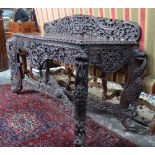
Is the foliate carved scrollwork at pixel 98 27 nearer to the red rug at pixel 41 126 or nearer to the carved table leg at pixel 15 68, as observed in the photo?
the carved table leg at pixel 15 68

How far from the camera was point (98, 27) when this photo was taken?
1.84 metres

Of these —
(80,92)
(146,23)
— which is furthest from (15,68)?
(146,23)

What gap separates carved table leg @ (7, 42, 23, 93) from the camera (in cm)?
226

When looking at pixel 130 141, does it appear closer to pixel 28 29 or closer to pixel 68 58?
pixel 68 58

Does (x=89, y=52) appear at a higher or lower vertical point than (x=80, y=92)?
higher

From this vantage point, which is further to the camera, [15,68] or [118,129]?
[15,68]

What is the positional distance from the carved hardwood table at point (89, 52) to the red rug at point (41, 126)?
14 centimetres

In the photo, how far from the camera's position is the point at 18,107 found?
204 centimetres

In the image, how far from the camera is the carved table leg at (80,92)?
1.37m

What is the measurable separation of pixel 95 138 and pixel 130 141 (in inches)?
8.1

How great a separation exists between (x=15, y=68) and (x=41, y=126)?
0.80 m

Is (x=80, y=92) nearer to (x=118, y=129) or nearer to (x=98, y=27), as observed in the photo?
(x=118, y=129)

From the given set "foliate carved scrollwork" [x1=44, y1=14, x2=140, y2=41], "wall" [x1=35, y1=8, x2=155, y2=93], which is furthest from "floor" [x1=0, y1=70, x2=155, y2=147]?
"foliate carved scrollwork" [x1=44, y1=14, x2=140, y2=41]

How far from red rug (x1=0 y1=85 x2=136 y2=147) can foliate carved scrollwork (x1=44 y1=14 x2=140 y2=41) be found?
1.95 feet
